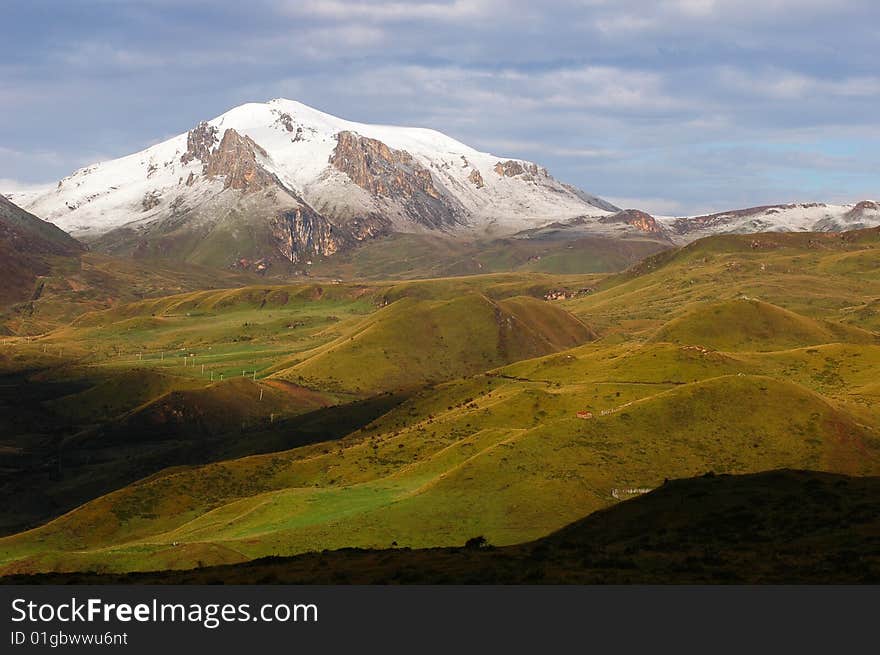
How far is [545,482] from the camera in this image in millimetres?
129875

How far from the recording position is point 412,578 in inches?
2817

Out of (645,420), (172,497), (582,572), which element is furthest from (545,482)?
(172,497)

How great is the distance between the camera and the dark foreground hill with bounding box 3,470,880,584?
69375mm

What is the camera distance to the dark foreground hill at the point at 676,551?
69.4 m

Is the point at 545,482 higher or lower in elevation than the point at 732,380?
lower

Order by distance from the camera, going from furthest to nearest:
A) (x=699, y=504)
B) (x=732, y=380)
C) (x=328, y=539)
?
(x=732, y=380) < (x=328, y=539) < (x=699, y=504)

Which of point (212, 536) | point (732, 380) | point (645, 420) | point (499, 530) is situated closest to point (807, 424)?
point (732, 380)

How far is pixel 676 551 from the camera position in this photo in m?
82.9
